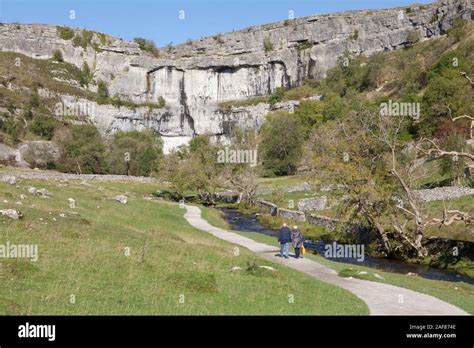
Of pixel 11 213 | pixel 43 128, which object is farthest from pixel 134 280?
pixel 43 128

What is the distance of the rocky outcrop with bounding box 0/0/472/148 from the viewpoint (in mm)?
160500

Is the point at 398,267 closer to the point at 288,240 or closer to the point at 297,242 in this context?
the point at 297,242

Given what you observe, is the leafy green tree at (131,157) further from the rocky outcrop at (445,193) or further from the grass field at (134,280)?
the grass field at (134,280)

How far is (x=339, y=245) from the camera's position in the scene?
3538 centimetres

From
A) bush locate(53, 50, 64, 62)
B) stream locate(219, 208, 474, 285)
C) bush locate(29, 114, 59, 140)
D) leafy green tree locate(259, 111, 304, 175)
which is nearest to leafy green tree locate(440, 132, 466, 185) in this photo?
stream locate(219, 208, 474, 285)

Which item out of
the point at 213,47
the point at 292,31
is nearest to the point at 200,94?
the point at 213,47

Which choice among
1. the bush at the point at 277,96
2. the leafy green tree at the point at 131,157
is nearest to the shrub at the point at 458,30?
the bush at the point at 277,96

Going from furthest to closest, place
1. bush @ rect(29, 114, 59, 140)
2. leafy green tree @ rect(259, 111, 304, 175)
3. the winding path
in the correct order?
bush @ rect(29, 114, 59, 140) < leafy green tree @ rect(259, 111, 304, 175) < the winding path

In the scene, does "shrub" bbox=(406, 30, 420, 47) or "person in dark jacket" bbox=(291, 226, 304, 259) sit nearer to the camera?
"person in dark jacket" bbox=(291, 226, 304, 259)

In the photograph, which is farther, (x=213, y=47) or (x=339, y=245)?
(x=213, y=47)

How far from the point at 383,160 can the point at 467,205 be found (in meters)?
8.94

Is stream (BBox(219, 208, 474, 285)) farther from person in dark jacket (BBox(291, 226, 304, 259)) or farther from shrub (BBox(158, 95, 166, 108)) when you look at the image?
shrub (BBox(158, 95, 166, 108))

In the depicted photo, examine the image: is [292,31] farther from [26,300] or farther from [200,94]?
[26,300]

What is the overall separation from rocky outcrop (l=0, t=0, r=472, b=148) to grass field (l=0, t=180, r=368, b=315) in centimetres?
13731
